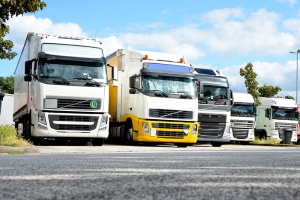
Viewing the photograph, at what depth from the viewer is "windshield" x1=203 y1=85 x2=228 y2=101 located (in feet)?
82.5

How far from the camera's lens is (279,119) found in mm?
33625

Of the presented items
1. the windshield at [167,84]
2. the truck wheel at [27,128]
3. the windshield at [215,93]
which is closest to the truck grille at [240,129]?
the windshield at [215,93]

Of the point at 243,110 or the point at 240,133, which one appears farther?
the point at 243,110

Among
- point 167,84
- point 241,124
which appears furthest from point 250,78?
point 167,84

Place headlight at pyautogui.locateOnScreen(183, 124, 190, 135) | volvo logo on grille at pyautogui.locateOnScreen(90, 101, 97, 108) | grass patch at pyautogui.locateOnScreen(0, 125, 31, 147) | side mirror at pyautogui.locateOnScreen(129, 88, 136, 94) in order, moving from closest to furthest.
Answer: grass patch at pyautogui.locateOnScreen(0, 125, 31, 147), volvo logo on grille at pyautogui.locateOnScreen(90, 101, 97, 108), side mirror at pyautogui.locateOnScreen(129, 88, 136, 94), headlight at pyautogui.locateOnScreen(183, 124, 190, 135)

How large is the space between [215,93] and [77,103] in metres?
7.37

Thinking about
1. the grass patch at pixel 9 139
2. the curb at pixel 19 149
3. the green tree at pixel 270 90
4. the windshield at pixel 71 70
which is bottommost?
the curb at pixel 19 149

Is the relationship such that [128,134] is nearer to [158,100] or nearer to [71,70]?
[158,100]

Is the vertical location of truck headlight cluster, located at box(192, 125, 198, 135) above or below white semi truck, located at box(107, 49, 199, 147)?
below

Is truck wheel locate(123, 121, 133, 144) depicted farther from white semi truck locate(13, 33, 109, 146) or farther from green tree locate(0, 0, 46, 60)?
green tree locate(0, 0, 46, 60)

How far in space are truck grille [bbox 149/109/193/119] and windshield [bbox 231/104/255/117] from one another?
8626 millimetres

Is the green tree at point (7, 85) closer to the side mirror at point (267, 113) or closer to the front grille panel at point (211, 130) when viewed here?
the side mirror at point (267, 113)

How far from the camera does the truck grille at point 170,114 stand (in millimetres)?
21969

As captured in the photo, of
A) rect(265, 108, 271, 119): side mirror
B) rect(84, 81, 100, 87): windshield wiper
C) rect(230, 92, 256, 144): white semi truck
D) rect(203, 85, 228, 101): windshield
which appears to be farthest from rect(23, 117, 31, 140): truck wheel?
rect(265, 108, 271, 119): side mirror
